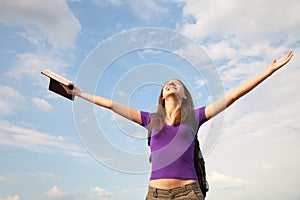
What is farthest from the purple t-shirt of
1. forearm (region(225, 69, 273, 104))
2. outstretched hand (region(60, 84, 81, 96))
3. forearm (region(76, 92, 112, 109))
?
outstretched hand (region(60, 84, 81, 96))

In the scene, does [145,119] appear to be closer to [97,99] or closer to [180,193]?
[97,99]

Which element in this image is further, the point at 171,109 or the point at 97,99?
the point at 97,99

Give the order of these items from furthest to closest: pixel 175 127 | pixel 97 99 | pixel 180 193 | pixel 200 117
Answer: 1. pixel 97 99
2. pixel 200 117
3. pixel 175 127
4. pixel 180 193

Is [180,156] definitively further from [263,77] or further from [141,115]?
[263,77]

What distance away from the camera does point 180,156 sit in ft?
14.8

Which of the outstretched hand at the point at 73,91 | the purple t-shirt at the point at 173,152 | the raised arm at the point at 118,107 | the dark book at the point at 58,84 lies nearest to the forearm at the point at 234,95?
the purple t-shirt at the point at 173,152

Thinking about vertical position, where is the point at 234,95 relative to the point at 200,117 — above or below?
above

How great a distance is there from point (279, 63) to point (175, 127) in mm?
1926

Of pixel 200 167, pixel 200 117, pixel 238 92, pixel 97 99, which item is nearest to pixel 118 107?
pixel 97 99

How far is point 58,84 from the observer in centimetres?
535

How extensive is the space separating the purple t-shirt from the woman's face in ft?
1.55

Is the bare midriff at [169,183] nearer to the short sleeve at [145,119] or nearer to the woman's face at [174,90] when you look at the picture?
the short sleeve at [145,119]

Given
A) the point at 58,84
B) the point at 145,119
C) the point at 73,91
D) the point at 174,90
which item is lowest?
the point at 145,119

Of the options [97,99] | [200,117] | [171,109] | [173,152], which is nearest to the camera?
[173,152]
